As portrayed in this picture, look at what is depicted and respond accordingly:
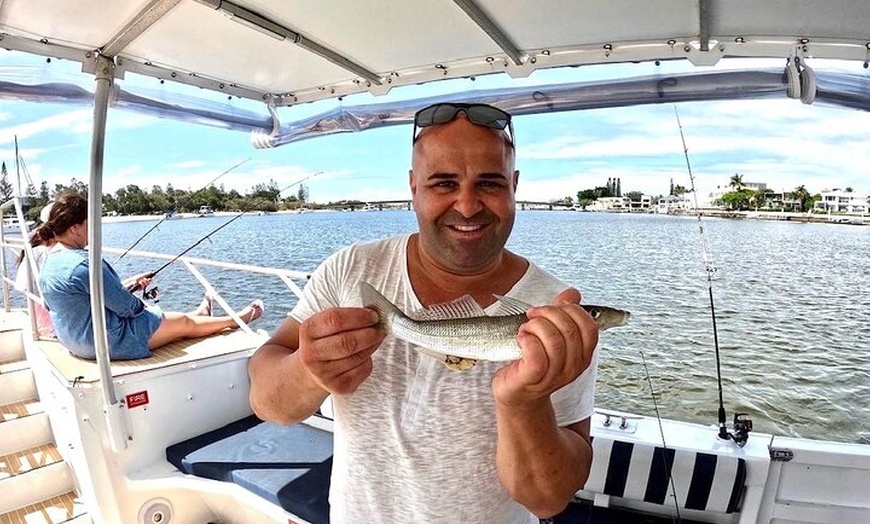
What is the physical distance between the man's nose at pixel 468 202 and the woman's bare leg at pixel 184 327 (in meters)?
3.44

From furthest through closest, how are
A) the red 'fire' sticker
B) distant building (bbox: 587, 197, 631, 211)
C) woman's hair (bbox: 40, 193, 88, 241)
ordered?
distant building (bbox: 587, 197, 631, 211) → woman's hair (bbox: 40, 193, 88, 241) → the red 'fire' sticker

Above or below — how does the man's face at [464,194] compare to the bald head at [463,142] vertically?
below

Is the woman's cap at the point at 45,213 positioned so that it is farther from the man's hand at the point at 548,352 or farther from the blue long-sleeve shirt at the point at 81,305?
the man's hand at the point at 548,352

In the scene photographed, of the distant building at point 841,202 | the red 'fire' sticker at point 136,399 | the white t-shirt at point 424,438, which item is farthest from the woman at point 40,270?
the distant building at point 841,202

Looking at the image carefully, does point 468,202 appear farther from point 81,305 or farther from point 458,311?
point 81,305

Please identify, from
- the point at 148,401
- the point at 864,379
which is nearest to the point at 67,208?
the point at 148,401

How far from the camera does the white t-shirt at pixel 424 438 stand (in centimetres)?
120

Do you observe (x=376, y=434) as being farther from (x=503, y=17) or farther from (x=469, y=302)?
(x=503, y=17)

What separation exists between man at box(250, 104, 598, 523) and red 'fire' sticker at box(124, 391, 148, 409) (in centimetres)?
242

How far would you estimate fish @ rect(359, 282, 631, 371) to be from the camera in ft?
3.48

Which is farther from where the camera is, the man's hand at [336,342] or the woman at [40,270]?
the woman at [40,270]

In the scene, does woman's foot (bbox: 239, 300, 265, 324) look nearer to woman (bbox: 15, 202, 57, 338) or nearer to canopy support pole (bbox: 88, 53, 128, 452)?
woman (bbox: 15, 202, 57, 338)

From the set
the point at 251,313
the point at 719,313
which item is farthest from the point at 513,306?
the point at 719,313

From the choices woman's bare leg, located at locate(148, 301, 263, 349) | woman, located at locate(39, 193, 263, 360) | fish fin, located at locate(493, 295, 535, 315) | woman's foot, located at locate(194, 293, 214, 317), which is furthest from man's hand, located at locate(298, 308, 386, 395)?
woman's foot, located at locate(194, 293, 214, 317)
